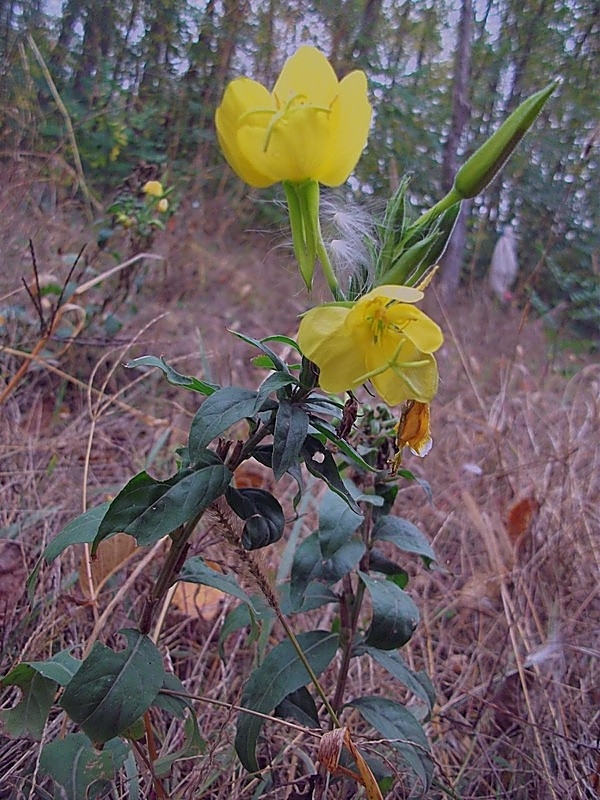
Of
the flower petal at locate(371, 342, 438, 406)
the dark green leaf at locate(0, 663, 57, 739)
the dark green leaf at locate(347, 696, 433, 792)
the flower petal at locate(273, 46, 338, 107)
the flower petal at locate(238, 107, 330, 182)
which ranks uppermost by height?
the flower petal at locate(273, 46, 338, 107)

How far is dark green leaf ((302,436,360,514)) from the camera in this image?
0.62 m

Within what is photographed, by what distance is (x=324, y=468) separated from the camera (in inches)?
25.3

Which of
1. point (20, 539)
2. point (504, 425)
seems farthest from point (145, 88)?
point (20, 539)

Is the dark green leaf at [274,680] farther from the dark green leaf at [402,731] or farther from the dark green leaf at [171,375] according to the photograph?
the dark green leaf at [171,375]

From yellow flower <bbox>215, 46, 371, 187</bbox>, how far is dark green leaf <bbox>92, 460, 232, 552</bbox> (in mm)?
320

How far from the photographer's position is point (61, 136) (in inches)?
107

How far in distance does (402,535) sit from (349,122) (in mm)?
597

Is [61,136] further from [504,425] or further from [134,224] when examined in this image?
[504,425]

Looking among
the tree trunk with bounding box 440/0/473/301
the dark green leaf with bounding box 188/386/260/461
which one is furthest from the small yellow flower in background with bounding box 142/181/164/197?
the tree trunk with bounding box 440/0/473/301

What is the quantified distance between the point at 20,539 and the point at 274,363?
0.89m

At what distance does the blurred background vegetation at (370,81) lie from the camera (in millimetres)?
2879

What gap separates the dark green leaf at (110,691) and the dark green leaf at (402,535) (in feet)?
1.28

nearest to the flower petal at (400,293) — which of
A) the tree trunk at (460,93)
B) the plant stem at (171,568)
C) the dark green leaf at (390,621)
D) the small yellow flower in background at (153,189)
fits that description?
the plant stem at (171,568)

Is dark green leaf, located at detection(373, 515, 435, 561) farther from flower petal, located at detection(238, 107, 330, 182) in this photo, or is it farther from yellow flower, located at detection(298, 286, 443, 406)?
flower petal, located at detection(238, 107, 330, 182)
